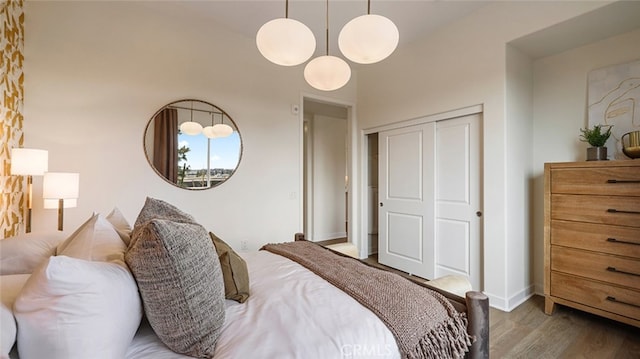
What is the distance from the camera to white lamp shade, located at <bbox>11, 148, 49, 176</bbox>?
1.81 metres

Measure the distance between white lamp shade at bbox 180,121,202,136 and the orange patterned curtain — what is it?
119 cm

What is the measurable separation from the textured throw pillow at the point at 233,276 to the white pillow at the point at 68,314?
1.59 ft

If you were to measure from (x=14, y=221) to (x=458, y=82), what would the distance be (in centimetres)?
417

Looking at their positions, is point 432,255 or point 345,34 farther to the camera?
point 432,255

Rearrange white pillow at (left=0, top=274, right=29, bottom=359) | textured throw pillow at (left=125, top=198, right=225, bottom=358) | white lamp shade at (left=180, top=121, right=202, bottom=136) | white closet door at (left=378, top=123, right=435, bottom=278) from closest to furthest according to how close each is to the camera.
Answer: white pillow at (left=0, top=274, right=29, bottom=359) → textured throw pillow at (left=125, top=198, right=225, bottom=358) → white lamp shade at (left=180, top=121, right=202, bottom=136) → white closet door at (left=378, top=123, right=435, bottom=278)

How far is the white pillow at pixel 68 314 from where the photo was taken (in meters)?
0.62

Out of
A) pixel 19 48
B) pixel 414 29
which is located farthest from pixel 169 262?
pixel 414 29

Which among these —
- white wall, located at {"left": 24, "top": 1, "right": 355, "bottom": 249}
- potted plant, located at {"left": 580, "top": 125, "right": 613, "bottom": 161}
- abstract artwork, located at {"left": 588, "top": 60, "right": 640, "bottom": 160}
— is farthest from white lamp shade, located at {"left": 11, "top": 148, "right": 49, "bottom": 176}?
abstract artwork, located at {"left": 588, "top": 60, "right": 640, "bottom": 160}

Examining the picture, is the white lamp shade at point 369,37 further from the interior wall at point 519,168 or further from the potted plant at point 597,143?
the potted plant at point 597,143

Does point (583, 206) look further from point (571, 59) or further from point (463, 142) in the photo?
point (571, 59)

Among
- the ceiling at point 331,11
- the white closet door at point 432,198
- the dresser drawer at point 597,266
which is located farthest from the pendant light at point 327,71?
the dresser drawer at point 597,266

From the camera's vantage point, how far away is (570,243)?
2227 millimetres

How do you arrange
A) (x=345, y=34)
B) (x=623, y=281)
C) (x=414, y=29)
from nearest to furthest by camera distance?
(x=345, y=34), (x=623, y=281), (x=414, y=29)

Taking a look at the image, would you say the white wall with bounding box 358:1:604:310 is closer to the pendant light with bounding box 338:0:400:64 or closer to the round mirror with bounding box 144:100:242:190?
the pendant light with bounding box 338:0:400:64
